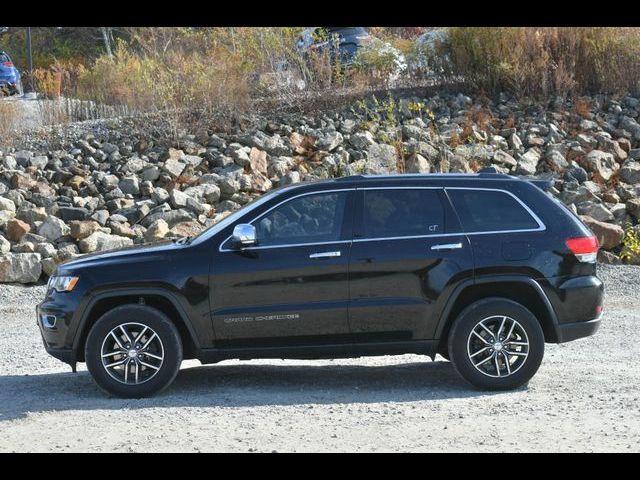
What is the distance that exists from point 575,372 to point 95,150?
11658mm

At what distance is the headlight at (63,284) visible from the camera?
882cm

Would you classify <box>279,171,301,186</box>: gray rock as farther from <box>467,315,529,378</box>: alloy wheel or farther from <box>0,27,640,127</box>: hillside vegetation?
<box>467,315,529,378</box>: alloy wheel

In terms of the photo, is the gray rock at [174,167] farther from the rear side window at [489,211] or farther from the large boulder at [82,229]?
the rear side window at [489,211]

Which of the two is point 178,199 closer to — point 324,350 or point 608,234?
point 608,234

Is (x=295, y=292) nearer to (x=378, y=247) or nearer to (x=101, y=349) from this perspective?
(x=378, y=247)

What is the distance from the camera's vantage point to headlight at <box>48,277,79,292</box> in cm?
882

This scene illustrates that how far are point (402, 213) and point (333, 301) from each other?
0.96 meters

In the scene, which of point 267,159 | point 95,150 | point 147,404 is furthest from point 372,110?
point 147,404

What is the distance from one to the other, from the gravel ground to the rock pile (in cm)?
538

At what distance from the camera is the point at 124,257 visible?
888cm

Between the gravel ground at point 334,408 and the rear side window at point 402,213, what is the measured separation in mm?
1336

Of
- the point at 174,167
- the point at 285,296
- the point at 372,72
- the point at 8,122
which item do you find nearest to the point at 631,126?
the point at 372,72

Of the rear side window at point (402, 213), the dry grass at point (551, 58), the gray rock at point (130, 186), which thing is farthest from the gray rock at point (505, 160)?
the rear side window at point (402, 213)

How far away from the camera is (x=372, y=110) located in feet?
67.1
